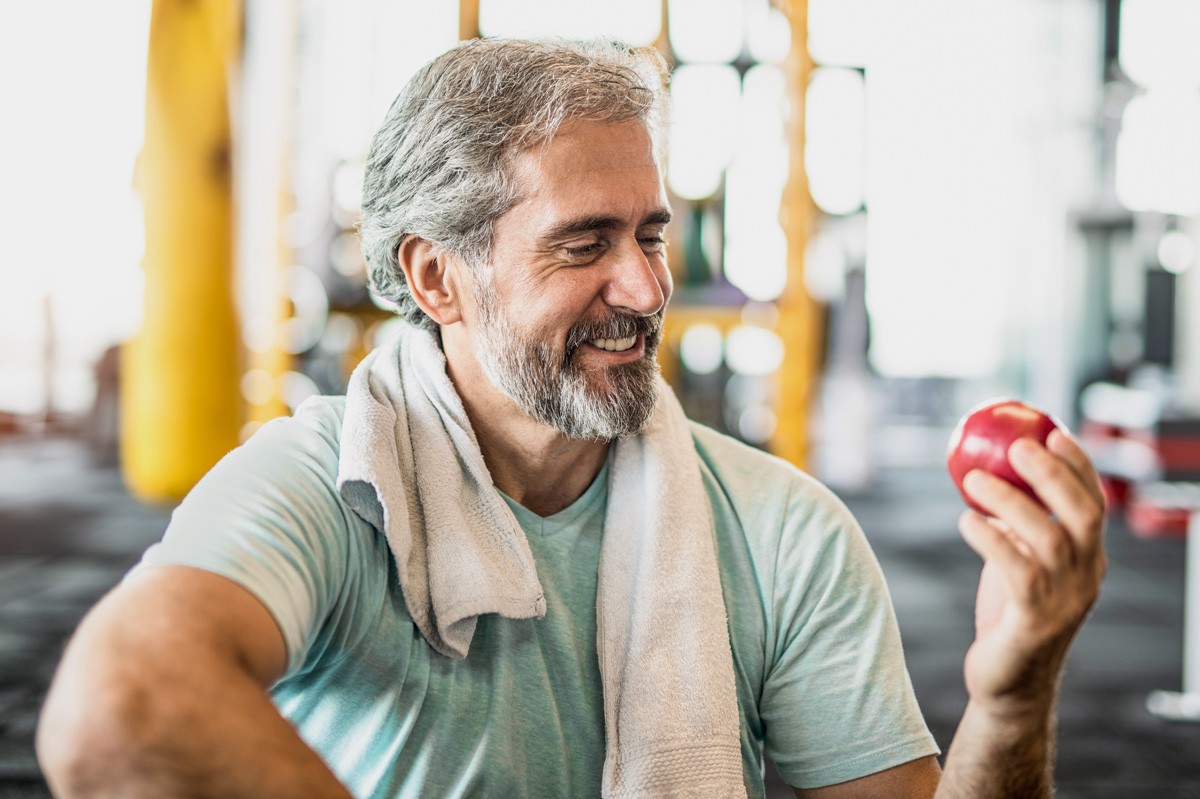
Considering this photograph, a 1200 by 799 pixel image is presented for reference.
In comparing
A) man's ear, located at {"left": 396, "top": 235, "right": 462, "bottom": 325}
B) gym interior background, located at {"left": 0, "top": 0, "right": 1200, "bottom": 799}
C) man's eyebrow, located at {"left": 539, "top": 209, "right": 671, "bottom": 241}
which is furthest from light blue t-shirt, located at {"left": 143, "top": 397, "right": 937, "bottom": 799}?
gym interior background, located at {"left": 0, "top": 0, "right": 1200, "bottom": 799}

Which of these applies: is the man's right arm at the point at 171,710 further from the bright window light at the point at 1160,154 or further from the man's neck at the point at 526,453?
the bright window light at the point at 1160,154

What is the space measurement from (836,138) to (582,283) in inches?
289

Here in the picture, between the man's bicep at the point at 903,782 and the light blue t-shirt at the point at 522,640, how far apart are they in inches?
0.5

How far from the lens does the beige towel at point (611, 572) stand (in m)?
1.08

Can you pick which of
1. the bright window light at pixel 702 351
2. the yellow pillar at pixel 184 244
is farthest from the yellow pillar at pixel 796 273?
the yellow pillar at pixel 184 244

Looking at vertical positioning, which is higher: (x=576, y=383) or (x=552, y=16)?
(x=552, y=16)

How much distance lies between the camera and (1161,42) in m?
9.08

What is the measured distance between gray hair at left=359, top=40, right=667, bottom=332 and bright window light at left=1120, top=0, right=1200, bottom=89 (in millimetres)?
9188

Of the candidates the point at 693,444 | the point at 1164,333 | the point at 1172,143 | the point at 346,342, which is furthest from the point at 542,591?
the point at 1172,143

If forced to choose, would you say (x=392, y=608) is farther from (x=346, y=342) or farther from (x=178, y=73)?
(x=346, y=342)

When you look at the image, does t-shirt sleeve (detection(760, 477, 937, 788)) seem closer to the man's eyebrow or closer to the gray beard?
the gray beard

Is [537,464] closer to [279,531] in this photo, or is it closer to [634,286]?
[634,286]

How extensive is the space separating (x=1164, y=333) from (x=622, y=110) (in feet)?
28.6

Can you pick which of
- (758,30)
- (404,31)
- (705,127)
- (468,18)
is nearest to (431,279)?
(468,18)
